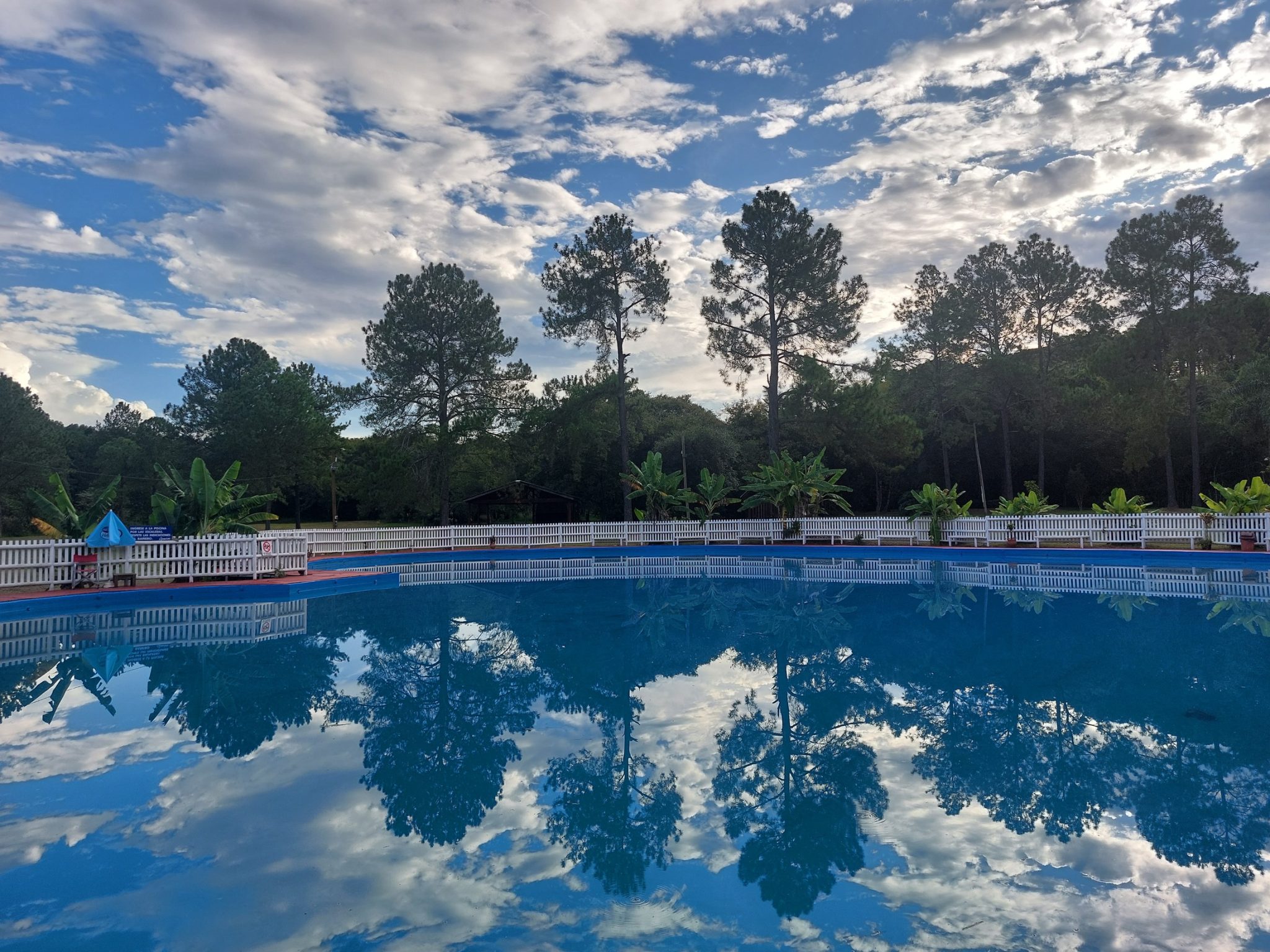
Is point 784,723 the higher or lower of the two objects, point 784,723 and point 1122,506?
the lower

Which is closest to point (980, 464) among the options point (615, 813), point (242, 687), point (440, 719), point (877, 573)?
point (877, 573)

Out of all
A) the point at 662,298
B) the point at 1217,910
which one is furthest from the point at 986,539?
the point at 1217,910

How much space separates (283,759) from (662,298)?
1070 inches

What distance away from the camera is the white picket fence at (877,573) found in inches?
623

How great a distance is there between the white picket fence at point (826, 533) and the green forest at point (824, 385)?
2072mm

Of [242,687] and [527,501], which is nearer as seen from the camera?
[242,687]

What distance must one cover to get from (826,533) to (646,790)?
882 inches

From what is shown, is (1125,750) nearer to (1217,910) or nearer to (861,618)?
(1217,910)

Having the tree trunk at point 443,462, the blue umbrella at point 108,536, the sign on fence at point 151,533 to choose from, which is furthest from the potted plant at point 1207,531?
the blue umbrella at point 108,536

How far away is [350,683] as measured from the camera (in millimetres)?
9070

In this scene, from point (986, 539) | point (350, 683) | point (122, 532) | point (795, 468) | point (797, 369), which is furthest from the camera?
point (797, 369)

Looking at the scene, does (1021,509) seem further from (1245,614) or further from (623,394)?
(623,394)

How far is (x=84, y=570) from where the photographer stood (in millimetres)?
16328

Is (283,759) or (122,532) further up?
(122,532)
